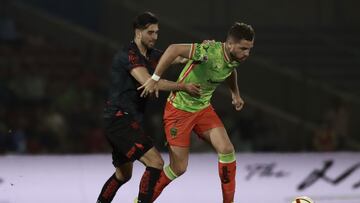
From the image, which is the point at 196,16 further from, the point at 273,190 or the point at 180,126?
the point at 180,126

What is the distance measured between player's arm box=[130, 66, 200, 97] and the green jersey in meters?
0.22

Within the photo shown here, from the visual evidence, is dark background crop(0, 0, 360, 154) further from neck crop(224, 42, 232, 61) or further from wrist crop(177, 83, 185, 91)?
wrist crop(177, 83, 185, 91)

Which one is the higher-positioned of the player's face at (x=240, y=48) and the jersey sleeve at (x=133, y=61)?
the player's face at (x=240, y=48)

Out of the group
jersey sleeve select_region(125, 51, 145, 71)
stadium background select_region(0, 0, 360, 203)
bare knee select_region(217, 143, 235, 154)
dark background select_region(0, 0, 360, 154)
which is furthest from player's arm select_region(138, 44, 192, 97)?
dark background select_region(0, 0, 360, 154)

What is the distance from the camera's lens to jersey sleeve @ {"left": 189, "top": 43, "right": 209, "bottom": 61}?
6.11 metres

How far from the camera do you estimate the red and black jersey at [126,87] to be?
612 cm

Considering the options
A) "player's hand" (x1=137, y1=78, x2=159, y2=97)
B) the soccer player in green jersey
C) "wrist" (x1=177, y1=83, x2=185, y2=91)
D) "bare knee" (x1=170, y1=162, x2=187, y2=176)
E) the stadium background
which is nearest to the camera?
"player's hand" (x1=137, y1=78, x2=159, y2=97)

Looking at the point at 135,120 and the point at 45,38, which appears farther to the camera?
the point at 45,38

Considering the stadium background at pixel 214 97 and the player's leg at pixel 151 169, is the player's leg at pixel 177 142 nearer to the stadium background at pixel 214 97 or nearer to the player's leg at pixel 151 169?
the player's leg at pixel 151 169

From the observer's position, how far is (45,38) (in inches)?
527

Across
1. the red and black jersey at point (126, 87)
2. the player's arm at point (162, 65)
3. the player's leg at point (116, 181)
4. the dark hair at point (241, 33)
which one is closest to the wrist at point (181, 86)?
the player's arm at point (162, 65)

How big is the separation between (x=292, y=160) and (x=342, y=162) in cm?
51

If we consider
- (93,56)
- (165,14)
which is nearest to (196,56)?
(93,56)

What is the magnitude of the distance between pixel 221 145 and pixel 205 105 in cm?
36
